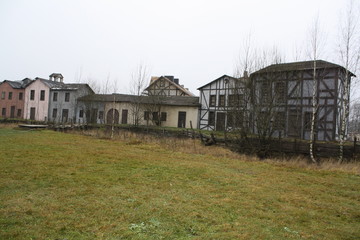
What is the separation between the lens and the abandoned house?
1616cm

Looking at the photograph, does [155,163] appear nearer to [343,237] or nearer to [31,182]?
[31,182]

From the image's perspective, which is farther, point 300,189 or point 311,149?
point 311,149

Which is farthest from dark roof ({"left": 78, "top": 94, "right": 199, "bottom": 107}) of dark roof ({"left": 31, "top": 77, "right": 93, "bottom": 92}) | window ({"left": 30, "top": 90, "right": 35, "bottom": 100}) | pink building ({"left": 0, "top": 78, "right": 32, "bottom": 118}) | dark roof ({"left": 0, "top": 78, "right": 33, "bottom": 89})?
dark roof ({"left": 0, "top": 78, "right": 33, "bottom": 89})

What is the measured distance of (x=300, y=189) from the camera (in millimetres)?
7895

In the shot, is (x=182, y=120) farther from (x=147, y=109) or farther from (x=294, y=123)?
(x=294, y=123)

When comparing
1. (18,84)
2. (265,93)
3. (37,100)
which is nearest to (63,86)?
(37,100)

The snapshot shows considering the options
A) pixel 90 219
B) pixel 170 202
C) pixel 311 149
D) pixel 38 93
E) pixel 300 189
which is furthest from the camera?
pixel 38 93

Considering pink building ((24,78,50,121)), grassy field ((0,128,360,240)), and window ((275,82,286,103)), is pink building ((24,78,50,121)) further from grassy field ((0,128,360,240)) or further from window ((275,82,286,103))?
window ((275,82,286,103))

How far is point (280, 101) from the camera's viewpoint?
53.2 ft

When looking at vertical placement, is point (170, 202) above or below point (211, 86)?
below

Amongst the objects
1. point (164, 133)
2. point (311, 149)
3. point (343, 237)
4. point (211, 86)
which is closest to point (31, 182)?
point (343, 237)

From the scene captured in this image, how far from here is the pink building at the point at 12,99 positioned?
4091cm

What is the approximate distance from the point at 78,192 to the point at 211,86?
85.3 feet

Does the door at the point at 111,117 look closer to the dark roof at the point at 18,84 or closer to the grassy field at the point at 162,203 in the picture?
the dark roof at the point at 18,84
